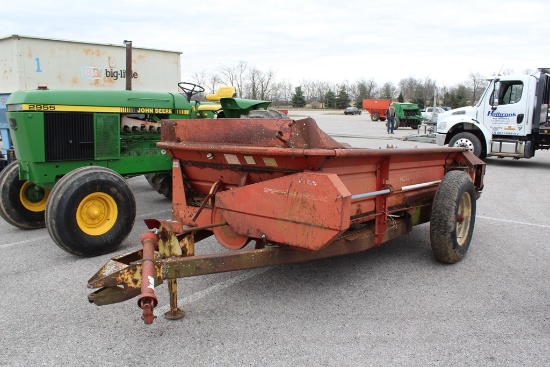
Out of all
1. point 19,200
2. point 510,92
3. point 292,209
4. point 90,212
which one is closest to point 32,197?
point 19,200

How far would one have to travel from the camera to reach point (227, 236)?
3984mm

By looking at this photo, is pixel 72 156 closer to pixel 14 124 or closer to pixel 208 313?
pixel 14 124

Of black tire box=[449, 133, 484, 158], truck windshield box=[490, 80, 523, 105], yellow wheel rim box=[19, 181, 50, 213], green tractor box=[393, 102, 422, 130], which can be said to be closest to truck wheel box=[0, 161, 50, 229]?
yellow wheel rim box=[19, 181, 50, 213]

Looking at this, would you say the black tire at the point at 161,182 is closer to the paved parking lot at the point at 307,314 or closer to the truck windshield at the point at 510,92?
→ the paved parking lot at the point at 307,314

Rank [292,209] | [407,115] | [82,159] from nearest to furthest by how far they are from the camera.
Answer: [292,209]
[82,159]
[407,115]

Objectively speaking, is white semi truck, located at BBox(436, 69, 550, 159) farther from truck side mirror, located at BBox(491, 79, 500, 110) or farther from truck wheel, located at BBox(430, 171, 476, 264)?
truck wheel, located at BBox(430, 171, 476, 264)

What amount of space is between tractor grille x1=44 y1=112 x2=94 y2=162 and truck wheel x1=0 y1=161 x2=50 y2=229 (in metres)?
0.92

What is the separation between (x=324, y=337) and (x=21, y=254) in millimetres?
3535

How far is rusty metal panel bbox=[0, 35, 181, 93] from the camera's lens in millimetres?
9445

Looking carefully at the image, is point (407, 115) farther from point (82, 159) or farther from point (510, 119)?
point (82, 159)

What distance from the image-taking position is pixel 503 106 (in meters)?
12.5

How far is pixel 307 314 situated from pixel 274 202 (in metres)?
0.88

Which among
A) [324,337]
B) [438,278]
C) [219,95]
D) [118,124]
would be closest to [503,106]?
[219,95]

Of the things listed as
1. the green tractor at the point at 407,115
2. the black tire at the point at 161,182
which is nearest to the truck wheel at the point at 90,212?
the black tire at the point at 161,182
